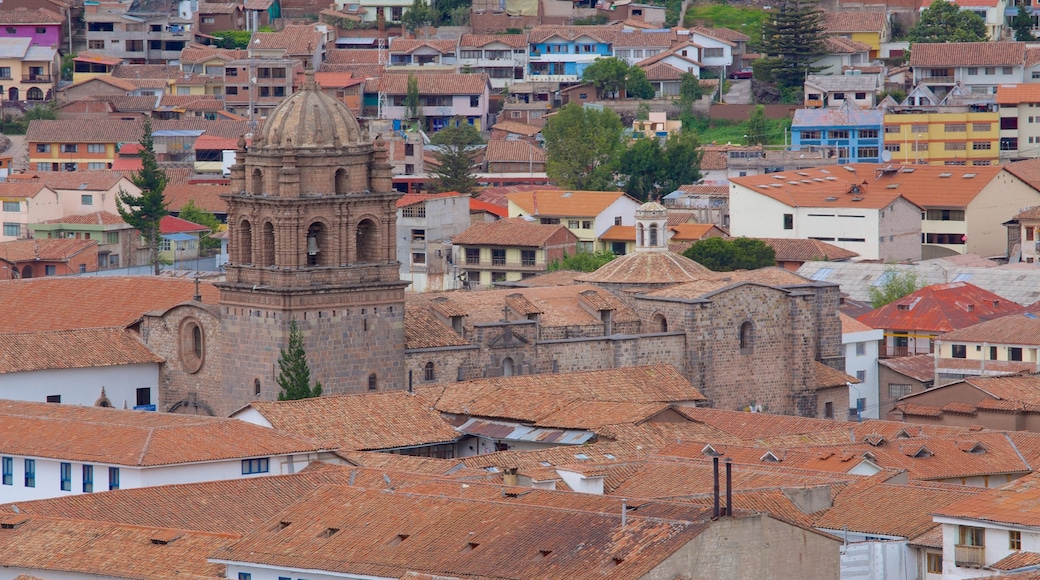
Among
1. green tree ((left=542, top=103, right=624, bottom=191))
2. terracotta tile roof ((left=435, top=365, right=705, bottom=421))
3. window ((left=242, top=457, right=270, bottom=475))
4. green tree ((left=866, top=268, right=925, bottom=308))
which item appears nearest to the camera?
window ((left=242, top=457, right=270, bottom=475))

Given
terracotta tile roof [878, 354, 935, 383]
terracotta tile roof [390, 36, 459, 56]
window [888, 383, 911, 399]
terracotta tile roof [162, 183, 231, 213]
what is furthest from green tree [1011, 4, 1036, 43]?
window [888, 383, 911, 399]

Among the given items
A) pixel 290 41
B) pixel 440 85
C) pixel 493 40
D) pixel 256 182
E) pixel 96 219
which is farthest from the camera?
pixel 493 40

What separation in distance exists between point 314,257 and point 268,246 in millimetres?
1252

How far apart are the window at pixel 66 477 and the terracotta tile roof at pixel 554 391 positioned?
12.4 meters

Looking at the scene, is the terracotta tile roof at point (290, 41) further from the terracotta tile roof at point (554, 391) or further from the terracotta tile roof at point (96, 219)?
the terracotta tile roof at point (554, 391)

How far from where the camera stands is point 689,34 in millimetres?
173000

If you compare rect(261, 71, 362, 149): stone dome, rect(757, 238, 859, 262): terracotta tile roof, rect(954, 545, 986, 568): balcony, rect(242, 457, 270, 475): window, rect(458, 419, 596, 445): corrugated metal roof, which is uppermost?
rect(261, 71, 362, 149): stone dome

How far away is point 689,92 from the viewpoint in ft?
541

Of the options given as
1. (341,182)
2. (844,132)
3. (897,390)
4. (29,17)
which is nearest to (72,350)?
(341,182)

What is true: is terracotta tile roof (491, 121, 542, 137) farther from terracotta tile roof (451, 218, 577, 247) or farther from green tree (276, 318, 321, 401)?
green tree (276, 318, 321, 401)

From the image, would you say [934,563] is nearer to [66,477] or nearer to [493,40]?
[66,477]

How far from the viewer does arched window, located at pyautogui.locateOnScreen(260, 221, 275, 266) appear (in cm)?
8550

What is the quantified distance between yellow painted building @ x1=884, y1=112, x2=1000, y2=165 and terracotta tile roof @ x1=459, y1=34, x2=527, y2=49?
2716 centimetres

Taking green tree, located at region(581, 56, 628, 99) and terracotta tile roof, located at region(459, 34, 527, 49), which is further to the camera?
terracotta tile roof, located at region(459, 34, 527, 49)
